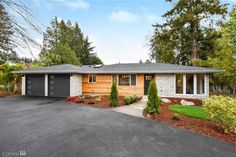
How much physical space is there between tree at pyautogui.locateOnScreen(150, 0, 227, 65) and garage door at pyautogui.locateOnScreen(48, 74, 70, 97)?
45.8 ft

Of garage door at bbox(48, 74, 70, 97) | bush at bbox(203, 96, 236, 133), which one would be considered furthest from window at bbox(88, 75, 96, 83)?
bush at bbox(203, 96, 236, 133)

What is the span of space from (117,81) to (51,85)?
6457 mm

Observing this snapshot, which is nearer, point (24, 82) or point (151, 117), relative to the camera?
point (151, 117)

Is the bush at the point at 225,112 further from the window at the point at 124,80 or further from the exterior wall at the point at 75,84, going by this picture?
the exterior wall at the point at 75,84

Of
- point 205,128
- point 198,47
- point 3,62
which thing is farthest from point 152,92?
point 3,62

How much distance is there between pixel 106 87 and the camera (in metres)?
15.9

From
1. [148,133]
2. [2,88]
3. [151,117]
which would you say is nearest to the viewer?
[148,133]

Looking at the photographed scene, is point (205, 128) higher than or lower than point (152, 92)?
lower

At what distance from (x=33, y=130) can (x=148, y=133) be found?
158 inches

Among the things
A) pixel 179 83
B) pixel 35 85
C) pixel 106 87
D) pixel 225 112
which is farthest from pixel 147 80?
pixel 35 85

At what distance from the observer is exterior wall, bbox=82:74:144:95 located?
15047mm

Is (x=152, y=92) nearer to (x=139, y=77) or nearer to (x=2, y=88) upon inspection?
(x=139, y=77)

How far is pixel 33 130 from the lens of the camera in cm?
561

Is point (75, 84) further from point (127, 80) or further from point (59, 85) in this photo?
point (127, 80)
